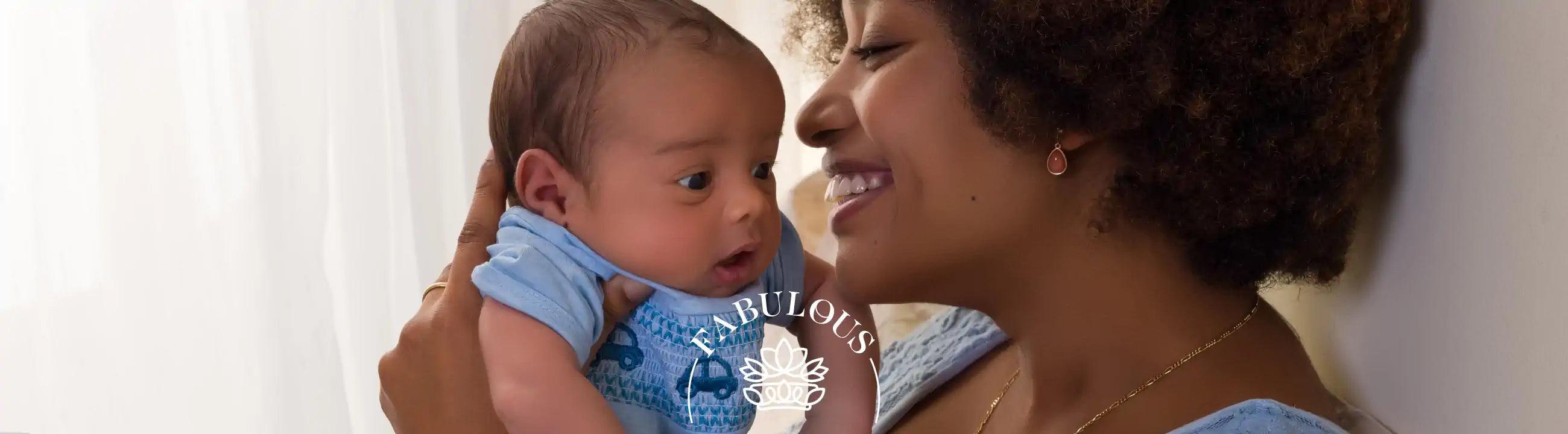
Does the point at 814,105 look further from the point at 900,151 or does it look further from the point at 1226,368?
the point at 1226,368

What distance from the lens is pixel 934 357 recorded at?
1613 millimetres

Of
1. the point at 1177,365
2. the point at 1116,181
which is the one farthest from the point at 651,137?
the point at 1177,365

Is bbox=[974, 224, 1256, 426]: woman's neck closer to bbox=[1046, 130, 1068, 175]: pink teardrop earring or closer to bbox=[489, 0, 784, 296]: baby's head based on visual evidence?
bbox=[1046, 130, 1068, 175]: pink teardrop earring

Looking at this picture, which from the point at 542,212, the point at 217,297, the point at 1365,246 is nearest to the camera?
the point at 542,212

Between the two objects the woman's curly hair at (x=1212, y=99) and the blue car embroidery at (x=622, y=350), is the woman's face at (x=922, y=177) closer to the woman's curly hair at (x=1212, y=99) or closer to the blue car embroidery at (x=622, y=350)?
the woman's curly hair at (x=1212, y=99)

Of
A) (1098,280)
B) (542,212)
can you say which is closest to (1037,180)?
(1098,280)

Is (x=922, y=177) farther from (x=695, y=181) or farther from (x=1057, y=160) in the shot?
(x=695, y=181)

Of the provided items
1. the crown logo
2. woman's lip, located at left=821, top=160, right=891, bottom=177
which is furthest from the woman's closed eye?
the crown logo

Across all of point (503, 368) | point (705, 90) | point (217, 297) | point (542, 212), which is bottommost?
point (217, 297)

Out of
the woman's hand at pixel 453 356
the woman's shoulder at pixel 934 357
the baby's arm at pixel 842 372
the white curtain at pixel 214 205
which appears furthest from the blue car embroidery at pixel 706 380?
the white curtain at pixel 214 205

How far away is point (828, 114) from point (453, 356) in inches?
18.8

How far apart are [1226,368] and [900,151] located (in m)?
0.40

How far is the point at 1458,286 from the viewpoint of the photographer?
3.24 feet

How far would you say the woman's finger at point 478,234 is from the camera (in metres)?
1.24
